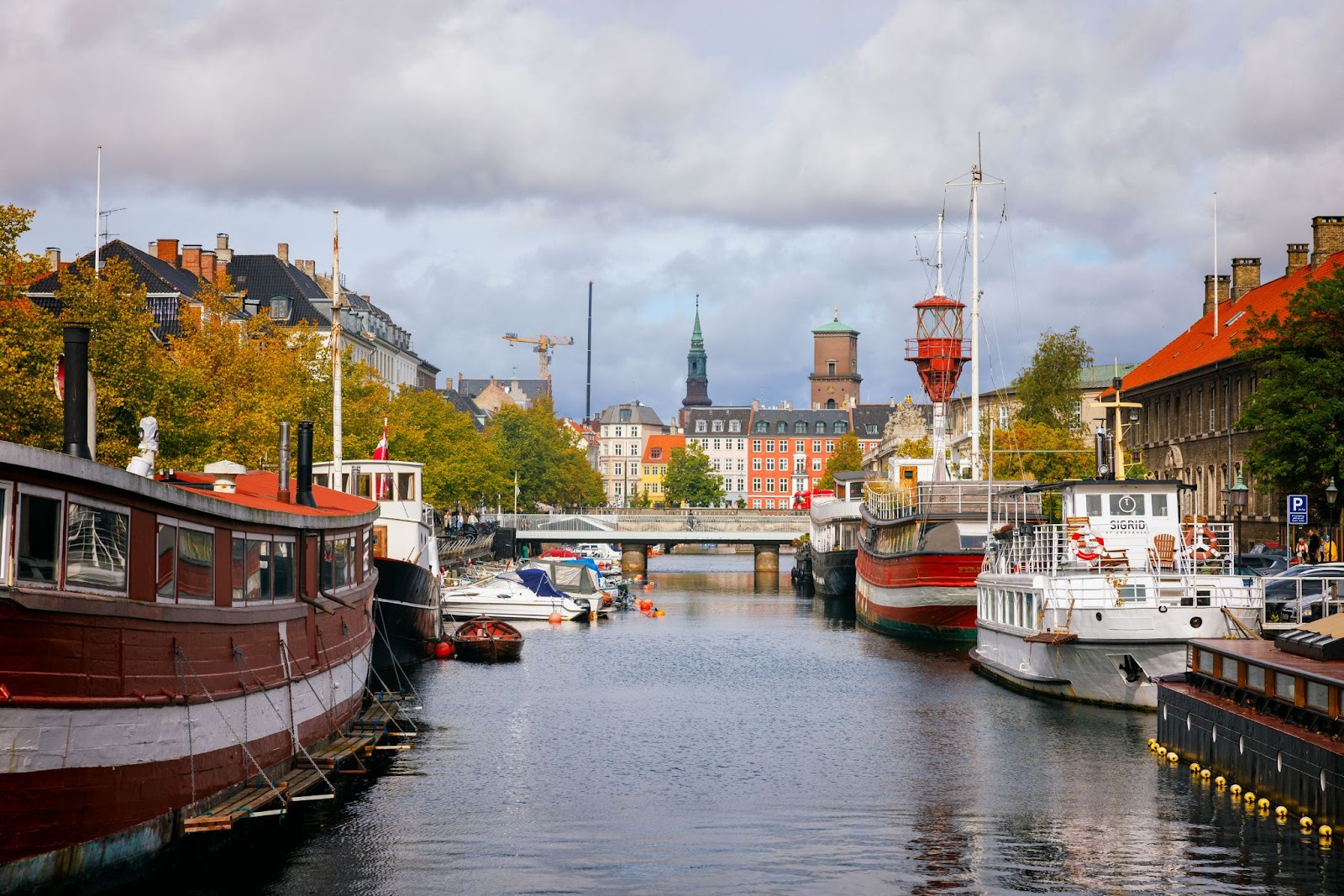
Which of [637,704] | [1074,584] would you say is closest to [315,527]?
[637,704]

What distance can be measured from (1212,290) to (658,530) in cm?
5184

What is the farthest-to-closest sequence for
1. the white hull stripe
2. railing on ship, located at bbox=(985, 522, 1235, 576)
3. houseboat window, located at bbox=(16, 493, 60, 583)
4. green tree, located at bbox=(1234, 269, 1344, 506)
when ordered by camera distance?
green tree, located at bbox=(1234, 269, 1344, 506), railing on ship, located at bbox=(985, 522, 1235, 576), houseboat window, located at bbox=(16, 493, 60, 583), the white hull stripe

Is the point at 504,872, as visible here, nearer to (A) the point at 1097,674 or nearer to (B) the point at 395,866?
(B) the point at 395,866

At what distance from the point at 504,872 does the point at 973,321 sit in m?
48.6

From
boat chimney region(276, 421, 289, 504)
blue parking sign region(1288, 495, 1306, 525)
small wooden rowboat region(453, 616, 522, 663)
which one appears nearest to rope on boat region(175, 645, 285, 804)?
boat chimney region(276, 421, 289, 504)

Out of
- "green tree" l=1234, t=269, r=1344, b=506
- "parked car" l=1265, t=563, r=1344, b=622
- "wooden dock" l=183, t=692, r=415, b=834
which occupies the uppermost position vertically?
"green tree" l=1234, t=269, r=1344, b=506

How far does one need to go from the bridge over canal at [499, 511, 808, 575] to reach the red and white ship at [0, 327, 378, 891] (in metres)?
99.1

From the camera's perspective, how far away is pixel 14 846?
17.0 meters

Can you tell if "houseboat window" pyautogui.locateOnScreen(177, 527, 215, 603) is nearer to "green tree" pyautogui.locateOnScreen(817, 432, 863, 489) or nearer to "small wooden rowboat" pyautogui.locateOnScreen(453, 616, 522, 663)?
"small wooden rowboat" pyautogui.locateOnScreen(453, 616, 522, 663)

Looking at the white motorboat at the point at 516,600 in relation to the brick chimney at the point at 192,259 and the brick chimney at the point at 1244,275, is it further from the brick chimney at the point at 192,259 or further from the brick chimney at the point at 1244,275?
the brick chimney at the point at 1244,275

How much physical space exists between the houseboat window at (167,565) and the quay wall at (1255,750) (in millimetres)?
15725

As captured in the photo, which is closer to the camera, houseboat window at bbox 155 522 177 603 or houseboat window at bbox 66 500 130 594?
houseboat window at bbox 66 500 130 594

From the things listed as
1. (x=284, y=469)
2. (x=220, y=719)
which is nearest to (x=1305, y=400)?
(x=284, y=469)

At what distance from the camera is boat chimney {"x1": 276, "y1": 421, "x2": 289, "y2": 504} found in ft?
107
